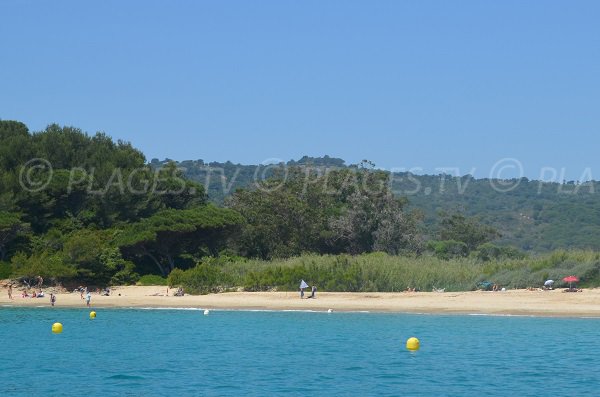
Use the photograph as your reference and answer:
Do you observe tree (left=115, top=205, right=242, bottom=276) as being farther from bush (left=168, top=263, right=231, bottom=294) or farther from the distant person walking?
the distant person walking

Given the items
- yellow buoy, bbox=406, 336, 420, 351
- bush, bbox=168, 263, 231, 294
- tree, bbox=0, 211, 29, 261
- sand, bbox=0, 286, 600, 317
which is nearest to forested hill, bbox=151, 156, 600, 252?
tree, bbox=0, 211, 29, 261

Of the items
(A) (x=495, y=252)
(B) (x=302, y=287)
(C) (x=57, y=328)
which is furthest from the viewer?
(A) (x=495, y=252)

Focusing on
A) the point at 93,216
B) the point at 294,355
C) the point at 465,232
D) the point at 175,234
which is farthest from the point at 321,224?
the point at 294,355

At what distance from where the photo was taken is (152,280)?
52.9m

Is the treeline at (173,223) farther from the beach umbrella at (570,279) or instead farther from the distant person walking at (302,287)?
the beach umbrella at (570,279)

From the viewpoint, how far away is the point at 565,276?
43.8 m

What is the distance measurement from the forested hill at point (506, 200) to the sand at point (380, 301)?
49.9 metres

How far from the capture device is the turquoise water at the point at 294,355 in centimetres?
2498

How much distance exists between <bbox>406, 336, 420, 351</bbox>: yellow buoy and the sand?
7.90 meters

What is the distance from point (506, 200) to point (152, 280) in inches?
4535

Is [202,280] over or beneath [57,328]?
over

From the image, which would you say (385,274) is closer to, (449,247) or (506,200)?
(449,247)

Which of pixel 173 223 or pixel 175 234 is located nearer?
pixel 173 223

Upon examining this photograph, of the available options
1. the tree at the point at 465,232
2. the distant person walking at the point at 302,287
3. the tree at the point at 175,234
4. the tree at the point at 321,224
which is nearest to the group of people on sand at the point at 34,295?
the tree at the point at 175,234
